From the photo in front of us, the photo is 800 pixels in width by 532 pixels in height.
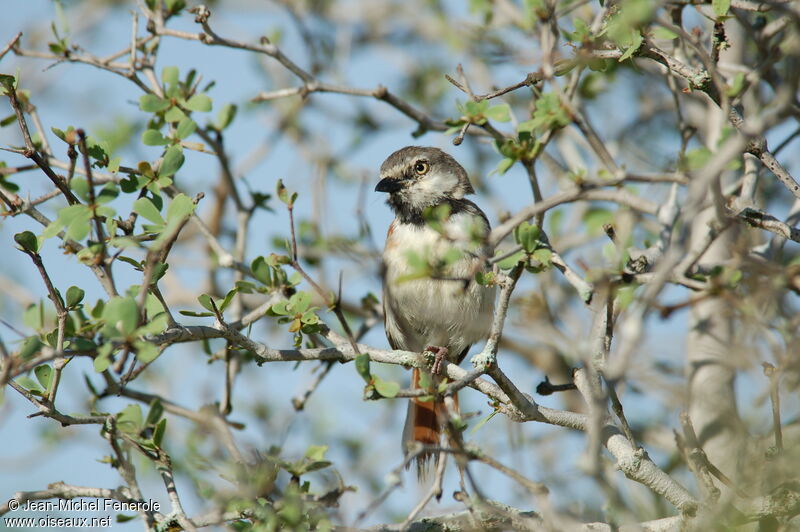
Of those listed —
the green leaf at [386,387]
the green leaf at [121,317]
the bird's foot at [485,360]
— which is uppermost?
the green leaf at [121,317]

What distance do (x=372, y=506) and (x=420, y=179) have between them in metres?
3.36

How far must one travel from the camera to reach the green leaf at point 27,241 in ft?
10.2

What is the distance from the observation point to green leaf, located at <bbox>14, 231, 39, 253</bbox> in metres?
3.10

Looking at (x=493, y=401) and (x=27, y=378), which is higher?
(x=27, y=378)

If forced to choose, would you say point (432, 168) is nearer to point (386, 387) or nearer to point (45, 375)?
point (386, 387)

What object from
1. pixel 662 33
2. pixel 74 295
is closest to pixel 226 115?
pixel 74 295

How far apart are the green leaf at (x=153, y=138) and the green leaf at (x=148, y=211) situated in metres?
0.72

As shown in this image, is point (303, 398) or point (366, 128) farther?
point (366, 128)

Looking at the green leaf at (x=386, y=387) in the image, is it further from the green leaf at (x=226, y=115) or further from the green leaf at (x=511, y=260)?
the green leaf at (x=226, y=115)

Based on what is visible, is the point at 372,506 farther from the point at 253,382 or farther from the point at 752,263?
the point at 253,382

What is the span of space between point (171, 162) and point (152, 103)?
723mm

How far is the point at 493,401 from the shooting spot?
3.58 metres

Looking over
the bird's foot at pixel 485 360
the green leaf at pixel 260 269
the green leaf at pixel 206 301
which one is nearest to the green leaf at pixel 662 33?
the bird's foot at pixel 485 360

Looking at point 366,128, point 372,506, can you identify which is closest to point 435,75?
point 366,128
